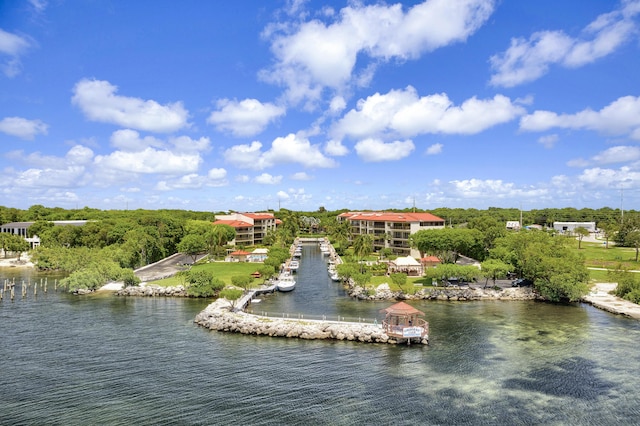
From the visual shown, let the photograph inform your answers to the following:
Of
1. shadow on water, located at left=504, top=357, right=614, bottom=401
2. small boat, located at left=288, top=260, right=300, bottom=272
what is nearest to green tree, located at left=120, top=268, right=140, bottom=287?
small boat, located at left=288, top=260, right=300, bottom=272

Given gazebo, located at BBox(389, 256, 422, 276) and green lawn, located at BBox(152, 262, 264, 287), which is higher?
gazebo, located at BBox(389, 256, 422, 276)

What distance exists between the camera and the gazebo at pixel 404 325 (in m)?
45.6

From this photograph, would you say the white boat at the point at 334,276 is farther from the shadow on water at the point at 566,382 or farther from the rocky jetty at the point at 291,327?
the shadow on water at the point at 566,382

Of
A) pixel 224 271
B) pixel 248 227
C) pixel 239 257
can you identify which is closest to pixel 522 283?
pixel 224 271

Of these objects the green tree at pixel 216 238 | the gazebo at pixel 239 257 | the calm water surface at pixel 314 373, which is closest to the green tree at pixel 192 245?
the green tree at pixel 216 238

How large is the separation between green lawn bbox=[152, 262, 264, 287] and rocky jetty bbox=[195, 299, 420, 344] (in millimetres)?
22559

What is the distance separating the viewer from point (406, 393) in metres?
34.0

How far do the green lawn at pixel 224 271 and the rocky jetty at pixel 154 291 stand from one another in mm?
3441

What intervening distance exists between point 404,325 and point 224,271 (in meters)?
48.1

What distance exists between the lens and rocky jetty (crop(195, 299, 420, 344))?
46812 mm

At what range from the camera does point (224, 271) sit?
282 ft

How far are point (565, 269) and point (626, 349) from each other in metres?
24.2

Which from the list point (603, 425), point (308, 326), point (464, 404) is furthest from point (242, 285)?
point (603, 425)

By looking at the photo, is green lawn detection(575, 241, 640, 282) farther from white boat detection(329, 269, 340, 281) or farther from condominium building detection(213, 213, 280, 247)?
condominium building detection(213, 213, 280, 247)
